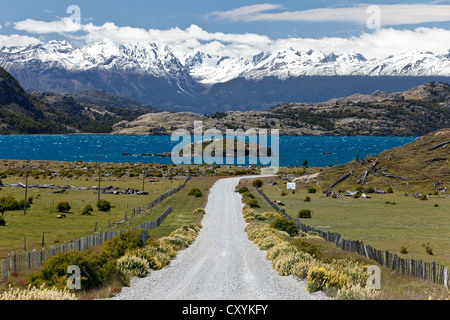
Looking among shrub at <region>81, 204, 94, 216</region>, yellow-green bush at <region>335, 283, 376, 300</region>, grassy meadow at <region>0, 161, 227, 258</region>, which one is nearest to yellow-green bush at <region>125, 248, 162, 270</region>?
yellow-green bush at <region>335, 283, 376, 300</region>

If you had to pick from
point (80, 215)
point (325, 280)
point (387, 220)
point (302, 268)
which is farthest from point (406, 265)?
point (80, 215)

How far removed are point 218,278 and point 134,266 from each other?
5362mm

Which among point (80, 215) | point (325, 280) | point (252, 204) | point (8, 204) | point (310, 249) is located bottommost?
point (80, 215)

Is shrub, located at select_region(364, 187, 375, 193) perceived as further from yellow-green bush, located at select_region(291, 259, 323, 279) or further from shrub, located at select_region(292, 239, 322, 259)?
yellow-green bush, located at select_region(291, 259, 323, 279)

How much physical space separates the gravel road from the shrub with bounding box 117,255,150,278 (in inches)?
24.6

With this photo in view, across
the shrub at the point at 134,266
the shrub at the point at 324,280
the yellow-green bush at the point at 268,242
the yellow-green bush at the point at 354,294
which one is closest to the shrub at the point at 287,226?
the yellow-green bush at the point at 268,242

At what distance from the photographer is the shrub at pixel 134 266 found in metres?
27.4

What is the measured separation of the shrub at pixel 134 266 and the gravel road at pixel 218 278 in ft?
Answer: 2.05

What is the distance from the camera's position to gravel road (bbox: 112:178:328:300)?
22.2 m

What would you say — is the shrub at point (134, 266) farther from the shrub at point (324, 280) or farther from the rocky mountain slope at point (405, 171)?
the rocky mountain slope at point (405, 171)

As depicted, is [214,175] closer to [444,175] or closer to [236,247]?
[444,175]

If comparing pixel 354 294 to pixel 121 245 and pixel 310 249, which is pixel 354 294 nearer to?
pixel 310 249

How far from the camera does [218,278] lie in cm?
2655

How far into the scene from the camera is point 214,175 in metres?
145
